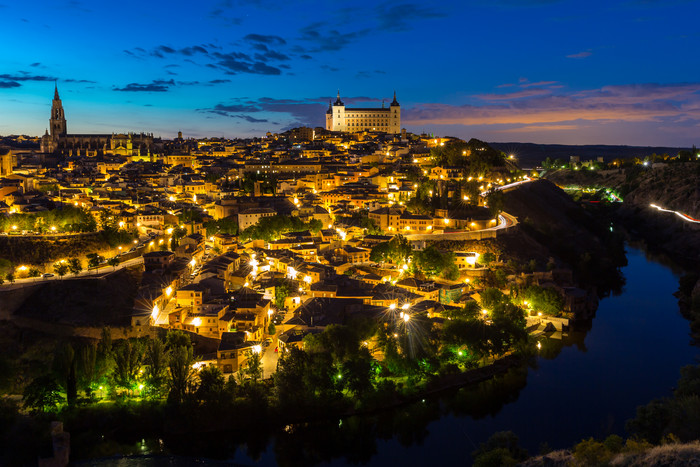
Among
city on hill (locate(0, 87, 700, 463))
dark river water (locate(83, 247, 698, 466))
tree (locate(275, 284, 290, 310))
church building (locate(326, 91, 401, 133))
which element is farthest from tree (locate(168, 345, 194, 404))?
church building (locate(326, 91, 401, 133))

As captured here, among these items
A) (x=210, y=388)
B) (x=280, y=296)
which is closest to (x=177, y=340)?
(x=210, y=388)

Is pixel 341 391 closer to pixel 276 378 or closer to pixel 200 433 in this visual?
pixel 276 378

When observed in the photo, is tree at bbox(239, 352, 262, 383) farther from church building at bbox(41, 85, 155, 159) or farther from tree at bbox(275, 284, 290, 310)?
church building at bbox(41, 85, 155, 159)

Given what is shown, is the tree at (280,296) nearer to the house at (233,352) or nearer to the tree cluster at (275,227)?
the house at (233,352)

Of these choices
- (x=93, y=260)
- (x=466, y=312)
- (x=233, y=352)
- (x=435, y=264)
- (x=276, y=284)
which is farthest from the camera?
(x=435, y=264)

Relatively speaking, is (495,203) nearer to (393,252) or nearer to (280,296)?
(393,252)

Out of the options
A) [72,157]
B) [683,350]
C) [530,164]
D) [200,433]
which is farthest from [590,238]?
[530,164]
